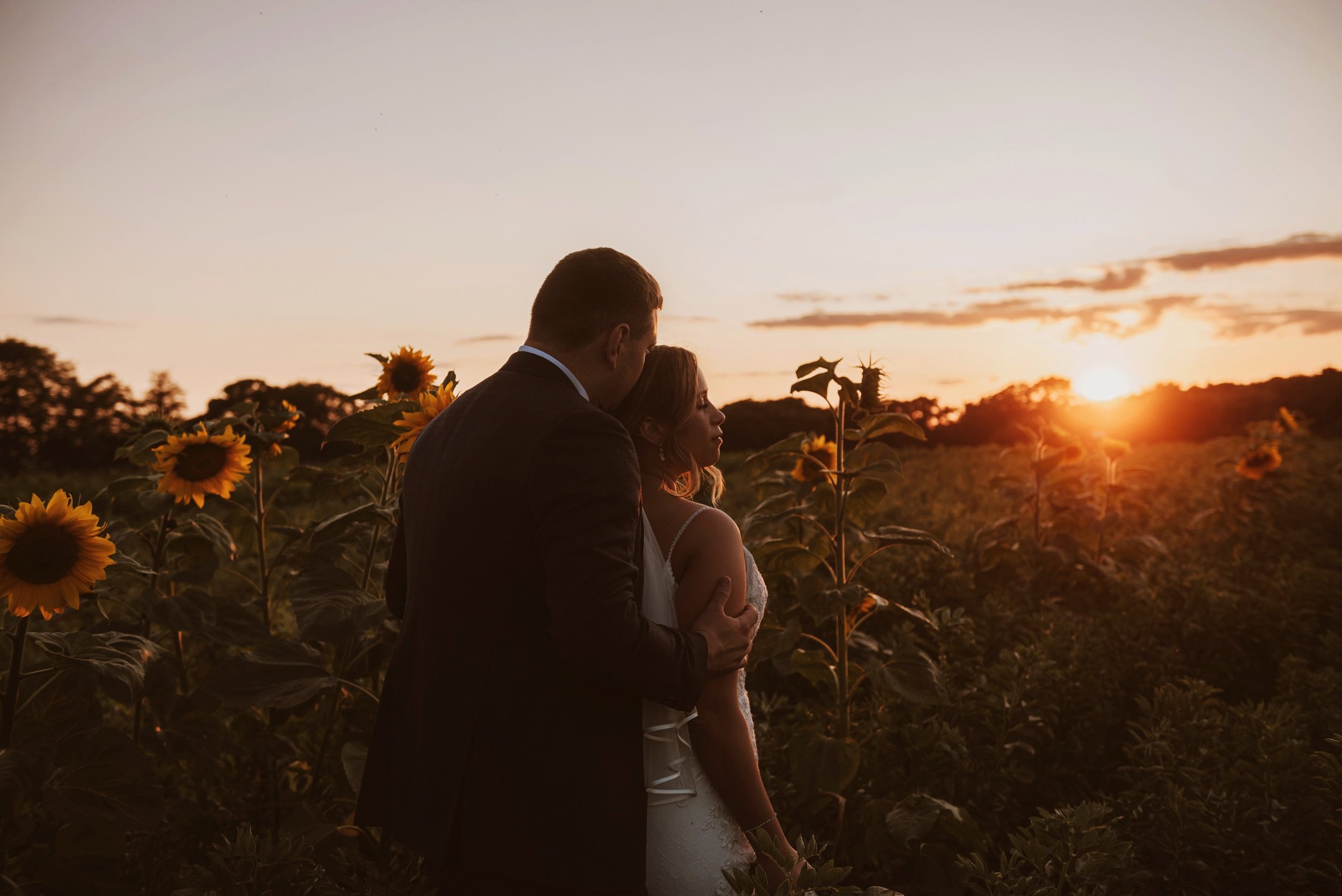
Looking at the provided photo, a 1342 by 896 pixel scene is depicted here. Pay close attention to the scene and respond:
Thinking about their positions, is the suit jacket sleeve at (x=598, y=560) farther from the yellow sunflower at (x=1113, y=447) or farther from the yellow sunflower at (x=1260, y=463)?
the yellow sunflower at (x=1260, y=463)

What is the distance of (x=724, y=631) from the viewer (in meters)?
1.89

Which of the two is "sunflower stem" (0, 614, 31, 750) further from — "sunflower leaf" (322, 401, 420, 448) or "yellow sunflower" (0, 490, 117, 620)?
"sunflower leaf" (322, 401, 420, 448)

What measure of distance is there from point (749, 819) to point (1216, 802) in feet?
4.97

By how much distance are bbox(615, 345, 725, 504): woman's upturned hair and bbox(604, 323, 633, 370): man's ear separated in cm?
24

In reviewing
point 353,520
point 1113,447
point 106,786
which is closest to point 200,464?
point 353,520

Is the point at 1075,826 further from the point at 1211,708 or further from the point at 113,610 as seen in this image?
the point at 113,610

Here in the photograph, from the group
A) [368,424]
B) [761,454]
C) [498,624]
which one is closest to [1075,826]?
[498,624]

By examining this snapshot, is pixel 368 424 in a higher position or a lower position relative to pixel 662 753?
higher

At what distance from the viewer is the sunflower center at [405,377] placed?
3.43 meters

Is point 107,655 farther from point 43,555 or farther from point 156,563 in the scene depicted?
point 156,563

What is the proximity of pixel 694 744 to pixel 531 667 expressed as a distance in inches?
19.8

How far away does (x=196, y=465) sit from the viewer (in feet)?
10.6

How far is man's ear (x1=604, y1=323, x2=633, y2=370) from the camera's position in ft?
6.20

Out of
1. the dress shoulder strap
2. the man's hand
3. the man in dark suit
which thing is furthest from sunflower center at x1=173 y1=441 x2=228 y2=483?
the man's hand
